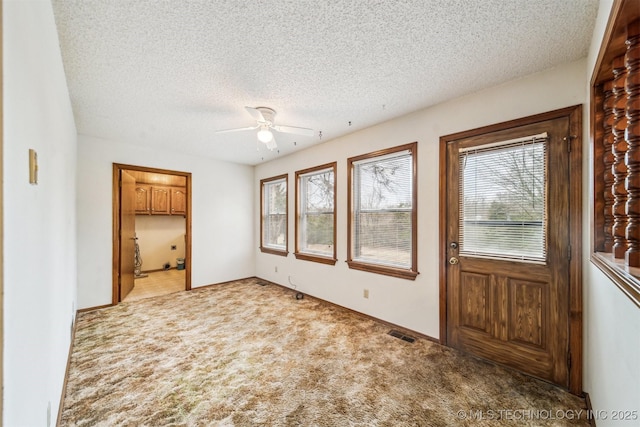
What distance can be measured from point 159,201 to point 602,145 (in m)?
7.47

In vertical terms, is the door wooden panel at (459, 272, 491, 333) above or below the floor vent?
above

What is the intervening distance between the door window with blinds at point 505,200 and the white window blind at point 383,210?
2.00 ft

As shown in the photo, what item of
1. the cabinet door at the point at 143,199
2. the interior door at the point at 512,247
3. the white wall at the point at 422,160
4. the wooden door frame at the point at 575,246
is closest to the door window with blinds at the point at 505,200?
the interior door at the point at 512,247

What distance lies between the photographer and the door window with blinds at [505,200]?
2.19 m

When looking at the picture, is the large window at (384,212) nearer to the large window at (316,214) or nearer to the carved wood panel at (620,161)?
the large window at (316,214)

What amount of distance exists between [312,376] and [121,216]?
388 cm

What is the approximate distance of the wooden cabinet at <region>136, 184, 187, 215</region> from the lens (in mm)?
6125

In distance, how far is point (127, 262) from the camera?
438 centimetres

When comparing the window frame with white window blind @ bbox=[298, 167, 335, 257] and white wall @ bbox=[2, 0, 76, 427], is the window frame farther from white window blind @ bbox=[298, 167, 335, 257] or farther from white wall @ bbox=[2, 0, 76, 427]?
white window blind @ bbox=[298, 167, 335, 257]

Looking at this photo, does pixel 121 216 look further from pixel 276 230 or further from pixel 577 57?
pixel 577 57

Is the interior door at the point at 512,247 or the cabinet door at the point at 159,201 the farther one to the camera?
the cabinet door at the point at 159,201

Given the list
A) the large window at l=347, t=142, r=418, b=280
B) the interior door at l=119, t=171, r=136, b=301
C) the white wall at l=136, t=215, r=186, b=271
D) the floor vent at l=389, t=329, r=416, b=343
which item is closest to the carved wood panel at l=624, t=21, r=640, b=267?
the large window at l=347, t=142, r=418, b=280

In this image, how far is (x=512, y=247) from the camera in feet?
7.61

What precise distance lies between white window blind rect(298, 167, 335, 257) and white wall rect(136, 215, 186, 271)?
423 cm
